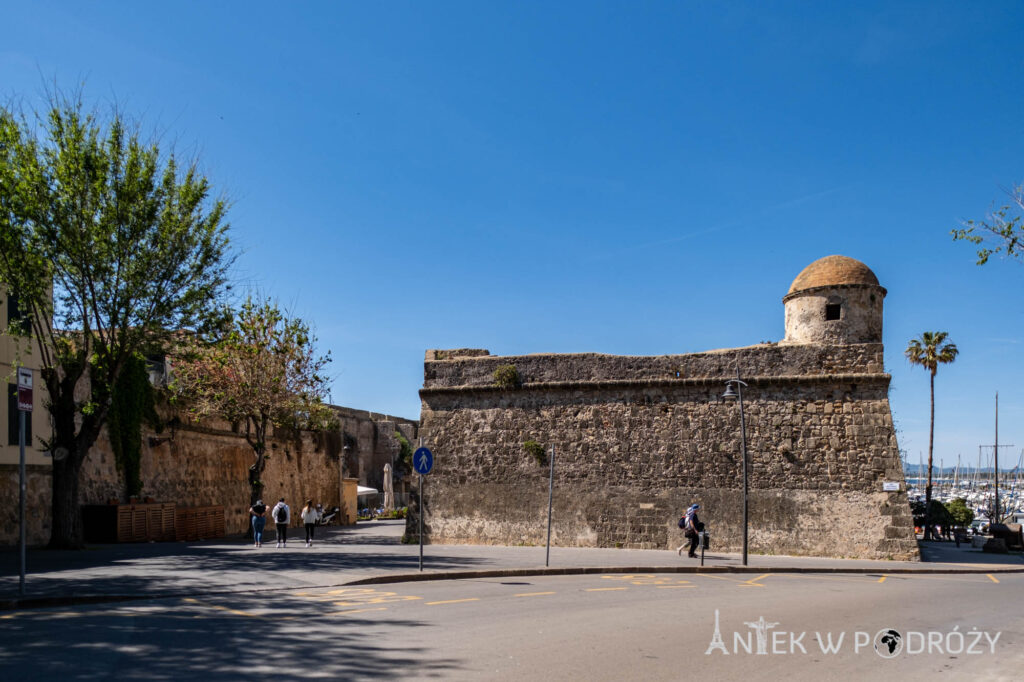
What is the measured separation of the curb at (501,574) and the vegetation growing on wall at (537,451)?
26.1 feet

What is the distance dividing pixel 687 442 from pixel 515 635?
1560 cm

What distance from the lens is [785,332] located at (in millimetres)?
25344

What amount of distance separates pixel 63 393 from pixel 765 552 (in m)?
19.4

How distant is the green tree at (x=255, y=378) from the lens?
2905 cm

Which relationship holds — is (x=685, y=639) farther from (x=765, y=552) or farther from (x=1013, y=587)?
(x=765, y=552)

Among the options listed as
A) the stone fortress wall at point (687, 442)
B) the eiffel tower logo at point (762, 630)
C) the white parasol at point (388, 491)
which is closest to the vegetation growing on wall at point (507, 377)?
the stone fortress wall at point (687, 442)

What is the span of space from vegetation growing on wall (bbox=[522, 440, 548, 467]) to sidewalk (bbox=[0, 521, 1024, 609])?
2855 millimetres

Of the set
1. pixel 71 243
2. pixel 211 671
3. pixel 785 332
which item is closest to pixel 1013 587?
pixel 785 332

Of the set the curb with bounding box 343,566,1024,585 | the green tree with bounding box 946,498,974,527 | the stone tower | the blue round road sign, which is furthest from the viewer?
the green tree with bounding box 946,498,974,527

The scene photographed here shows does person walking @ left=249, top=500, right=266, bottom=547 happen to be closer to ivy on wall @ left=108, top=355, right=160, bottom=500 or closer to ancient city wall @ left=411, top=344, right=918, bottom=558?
ivy on wall @ left=108, top=355, right=160, bottom=500

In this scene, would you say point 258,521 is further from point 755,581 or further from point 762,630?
point 762,630

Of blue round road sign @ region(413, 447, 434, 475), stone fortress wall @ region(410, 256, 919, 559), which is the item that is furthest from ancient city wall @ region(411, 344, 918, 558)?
blue round road sign @ region(413, 447, 434, 475)

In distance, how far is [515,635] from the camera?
31.0ft

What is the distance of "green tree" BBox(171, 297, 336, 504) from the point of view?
29047 millimetres
